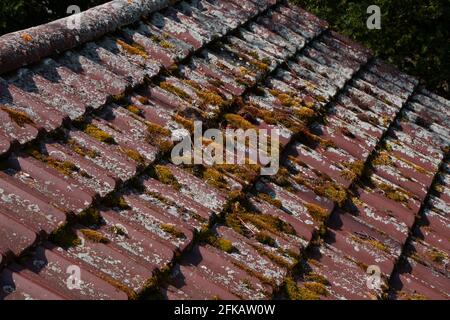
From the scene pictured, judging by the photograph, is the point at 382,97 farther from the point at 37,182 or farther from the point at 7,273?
the point at 7,273

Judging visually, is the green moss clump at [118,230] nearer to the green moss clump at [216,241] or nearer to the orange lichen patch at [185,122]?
the green moss clump at [216,241]

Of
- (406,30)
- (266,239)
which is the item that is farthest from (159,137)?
(406,30)

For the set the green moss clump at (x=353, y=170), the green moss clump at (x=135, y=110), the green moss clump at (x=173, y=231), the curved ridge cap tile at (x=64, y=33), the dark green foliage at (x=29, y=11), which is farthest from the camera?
the dark green foliage at (x=29, y=11)

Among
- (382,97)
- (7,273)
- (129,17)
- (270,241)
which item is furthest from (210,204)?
(382,97)

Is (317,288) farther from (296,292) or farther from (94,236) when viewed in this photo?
(94,236)

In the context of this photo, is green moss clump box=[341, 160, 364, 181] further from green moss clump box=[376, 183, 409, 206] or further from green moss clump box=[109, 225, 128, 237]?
green moss clump box=[109, 225, 128, 237]

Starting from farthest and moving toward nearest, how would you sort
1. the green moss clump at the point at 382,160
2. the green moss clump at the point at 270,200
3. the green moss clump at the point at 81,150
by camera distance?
the green moss clump at the point at 382,160, the green moss clump at the point at 270,200, the green moss clump at the point at 81,150

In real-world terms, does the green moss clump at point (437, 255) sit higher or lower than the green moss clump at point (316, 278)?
higher

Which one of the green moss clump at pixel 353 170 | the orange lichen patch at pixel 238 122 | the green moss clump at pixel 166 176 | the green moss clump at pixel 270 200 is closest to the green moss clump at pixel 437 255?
the green moss clump at pixel 353 170
